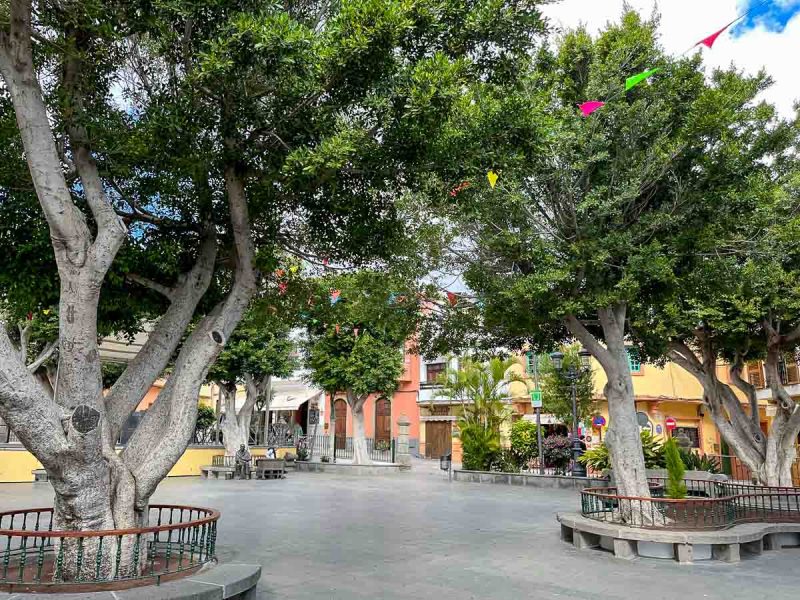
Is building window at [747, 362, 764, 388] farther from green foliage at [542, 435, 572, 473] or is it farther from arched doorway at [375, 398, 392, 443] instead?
arched doorway at [375, 398, 392, 443]

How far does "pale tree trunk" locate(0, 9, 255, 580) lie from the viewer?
5.28 meters

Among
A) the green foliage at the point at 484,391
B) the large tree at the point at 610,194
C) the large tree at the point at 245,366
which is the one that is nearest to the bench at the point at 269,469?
the large tree at the point at 245,366

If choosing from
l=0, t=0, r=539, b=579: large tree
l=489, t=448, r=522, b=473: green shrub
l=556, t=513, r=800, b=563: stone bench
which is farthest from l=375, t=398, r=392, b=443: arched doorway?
l=0, t=0, r=539, b=579: large tree

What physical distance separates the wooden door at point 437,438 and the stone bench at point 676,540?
2660 cm

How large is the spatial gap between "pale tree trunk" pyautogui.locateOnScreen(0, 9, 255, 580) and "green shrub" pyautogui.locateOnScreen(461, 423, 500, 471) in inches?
656

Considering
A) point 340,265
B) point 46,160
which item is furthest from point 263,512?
point 46,160

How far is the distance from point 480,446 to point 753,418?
916cm

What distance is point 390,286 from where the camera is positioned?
38.7 feet

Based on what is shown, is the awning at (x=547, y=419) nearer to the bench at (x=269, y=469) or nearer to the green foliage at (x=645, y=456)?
the green foliage at (x=645, y=456)

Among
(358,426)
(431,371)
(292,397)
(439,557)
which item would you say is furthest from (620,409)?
(292,397)

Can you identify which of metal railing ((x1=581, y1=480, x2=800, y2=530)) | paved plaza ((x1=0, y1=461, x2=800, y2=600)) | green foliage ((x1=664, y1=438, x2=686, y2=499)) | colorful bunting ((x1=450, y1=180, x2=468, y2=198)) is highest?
colorful bunting ((x1=450, y1=180, x2=468, y2=198))

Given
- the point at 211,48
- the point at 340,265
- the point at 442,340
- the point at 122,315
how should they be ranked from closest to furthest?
the point at 211,48, the point at 122,315, the point at 340,265, the point at 442,340

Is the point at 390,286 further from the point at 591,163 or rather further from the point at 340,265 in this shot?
the point at 591,163

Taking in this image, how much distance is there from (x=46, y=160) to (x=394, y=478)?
19625 mm
